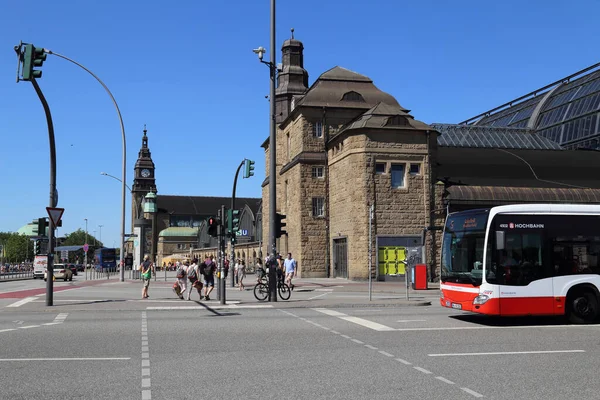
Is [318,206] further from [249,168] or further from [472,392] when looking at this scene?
[472,392]

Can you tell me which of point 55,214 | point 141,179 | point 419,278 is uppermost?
point 141,179

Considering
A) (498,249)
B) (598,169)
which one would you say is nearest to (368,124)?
(598,169)

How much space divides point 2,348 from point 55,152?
33.8 ft

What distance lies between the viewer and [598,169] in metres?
48.1

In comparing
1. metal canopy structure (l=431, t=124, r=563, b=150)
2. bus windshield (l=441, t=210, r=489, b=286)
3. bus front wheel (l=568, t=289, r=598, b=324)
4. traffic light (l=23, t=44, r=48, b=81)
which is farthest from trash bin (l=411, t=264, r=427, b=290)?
metal canopy structure (l=431, t=124, r=563, b=150)

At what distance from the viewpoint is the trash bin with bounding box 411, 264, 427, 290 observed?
2959cm

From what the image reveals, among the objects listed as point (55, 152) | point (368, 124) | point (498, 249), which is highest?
point (368, 124)

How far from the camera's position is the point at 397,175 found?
133 feet

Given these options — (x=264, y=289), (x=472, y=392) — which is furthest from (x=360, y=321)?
(x=264, y=289)

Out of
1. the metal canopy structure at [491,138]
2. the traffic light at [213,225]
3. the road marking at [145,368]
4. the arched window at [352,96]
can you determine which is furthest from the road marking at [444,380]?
the metal canopy structure at [491,138]

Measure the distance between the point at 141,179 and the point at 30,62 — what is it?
136711 mm

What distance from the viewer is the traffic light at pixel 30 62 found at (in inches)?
628

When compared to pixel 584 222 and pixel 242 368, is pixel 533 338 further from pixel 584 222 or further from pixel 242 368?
pixel 242 368

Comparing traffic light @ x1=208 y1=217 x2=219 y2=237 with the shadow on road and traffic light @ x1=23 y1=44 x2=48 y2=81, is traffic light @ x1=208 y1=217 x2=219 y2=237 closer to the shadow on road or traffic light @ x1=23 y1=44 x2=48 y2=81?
traffic light @ x1=23 y1=44 x2=48 y2=81
